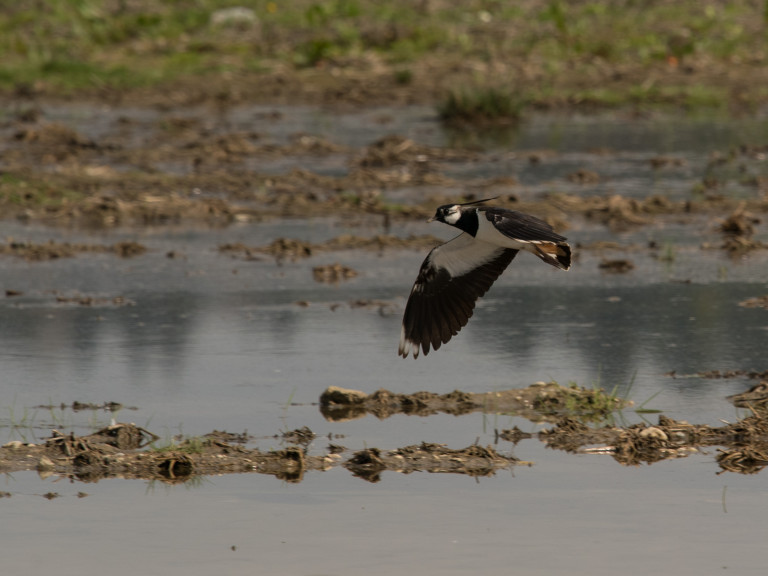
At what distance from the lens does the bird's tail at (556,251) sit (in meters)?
7.71

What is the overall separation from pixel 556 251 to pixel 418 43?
15.3 metres

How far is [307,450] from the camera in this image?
24.1 feet

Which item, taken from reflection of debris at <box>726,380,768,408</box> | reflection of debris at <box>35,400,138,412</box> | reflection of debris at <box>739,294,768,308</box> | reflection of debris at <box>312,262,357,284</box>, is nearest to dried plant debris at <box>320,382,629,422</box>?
reflection of debris at <box>726,380,768,408</box>

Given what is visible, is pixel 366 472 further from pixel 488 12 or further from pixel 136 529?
pixel 488 12

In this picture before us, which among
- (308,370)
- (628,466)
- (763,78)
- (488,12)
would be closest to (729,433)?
(628,466)

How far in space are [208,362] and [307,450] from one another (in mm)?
1869

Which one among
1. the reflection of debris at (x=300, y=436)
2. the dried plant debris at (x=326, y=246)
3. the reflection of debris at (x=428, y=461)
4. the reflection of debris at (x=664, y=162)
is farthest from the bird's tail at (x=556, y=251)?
the reflection of debris at (x=664, y=162)

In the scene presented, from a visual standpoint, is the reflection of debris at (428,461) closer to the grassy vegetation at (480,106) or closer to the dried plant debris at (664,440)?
the dried plant debris at (664,440)

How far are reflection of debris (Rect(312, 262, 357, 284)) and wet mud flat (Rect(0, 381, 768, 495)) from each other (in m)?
3.46

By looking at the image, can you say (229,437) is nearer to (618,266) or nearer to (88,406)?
(88,406)

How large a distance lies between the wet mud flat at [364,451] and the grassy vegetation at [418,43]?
1173 centimetres

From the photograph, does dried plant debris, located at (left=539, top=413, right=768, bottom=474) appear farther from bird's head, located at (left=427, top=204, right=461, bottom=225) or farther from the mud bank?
bird's head, located at (left=427, top=204, right=461, bottom=225)

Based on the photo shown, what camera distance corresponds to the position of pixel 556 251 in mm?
7863

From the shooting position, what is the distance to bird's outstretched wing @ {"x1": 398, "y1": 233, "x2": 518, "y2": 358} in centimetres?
837
